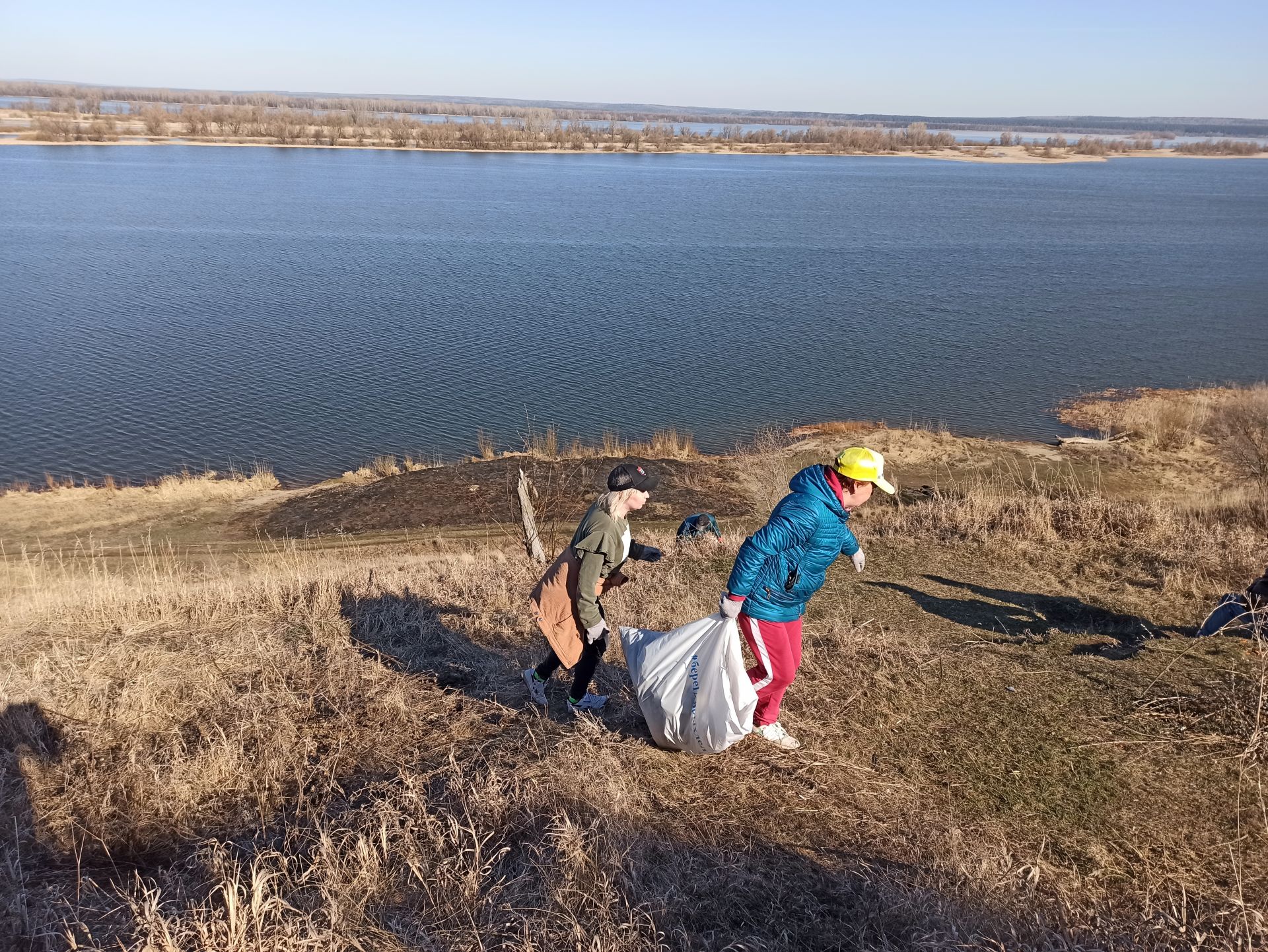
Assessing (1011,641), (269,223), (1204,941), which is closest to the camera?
(1204,941)

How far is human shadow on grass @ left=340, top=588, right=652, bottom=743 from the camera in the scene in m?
5.84

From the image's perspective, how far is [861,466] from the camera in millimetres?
4535

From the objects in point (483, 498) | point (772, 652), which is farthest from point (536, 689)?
point (483, 498)

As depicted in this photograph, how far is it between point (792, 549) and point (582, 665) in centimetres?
154

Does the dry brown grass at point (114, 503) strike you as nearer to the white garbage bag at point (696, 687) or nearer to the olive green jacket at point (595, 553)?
the olive green jacket at point (595, 553)

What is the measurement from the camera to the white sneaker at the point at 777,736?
522 centimetres

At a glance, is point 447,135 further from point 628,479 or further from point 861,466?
point 861,466

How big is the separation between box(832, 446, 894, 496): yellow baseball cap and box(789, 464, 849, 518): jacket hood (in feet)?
0.35

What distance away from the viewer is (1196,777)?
5117 millimetres

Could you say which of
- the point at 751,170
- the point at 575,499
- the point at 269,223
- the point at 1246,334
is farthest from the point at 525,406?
the point at 751,170

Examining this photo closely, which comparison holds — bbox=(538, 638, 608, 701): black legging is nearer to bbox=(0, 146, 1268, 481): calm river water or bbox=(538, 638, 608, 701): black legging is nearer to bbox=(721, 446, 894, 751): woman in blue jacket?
bbox=(721, 446, 894, 751): woman in blue jacket

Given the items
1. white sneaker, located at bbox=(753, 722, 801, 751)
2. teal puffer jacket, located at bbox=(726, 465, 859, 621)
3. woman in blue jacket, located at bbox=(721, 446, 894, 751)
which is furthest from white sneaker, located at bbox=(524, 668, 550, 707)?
teal puffer jacket, located at bbox=(726, 465, 859, 621)

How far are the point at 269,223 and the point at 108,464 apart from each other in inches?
1162

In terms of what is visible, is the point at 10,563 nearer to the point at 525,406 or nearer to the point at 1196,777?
the point at 525,406
